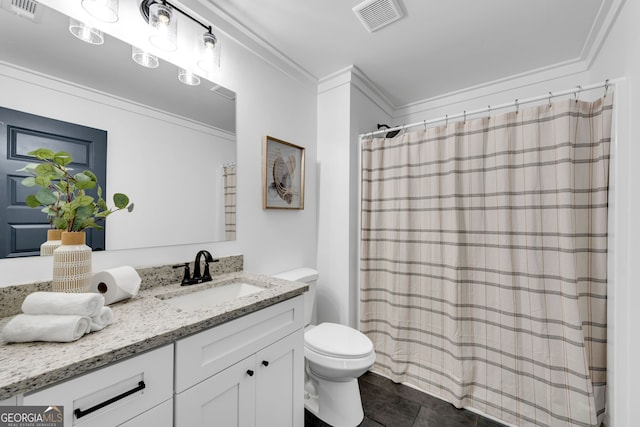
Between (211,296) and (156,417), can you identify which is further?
(211,296)

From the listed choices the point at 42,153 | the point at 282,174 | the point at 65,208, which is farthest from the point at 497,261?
the point at 42,153

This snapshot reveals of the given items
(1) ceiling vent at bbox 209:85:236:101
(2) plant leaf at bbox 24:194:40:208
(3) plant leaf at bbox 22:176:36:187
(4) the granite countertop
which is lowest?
(4) the granite countertop

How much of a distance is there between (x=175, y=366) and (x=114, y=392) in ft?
0.51

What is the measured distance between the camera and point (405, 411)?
5.24 ft

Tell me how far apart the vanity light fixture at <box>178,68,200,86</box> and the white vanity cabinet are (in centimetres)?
126

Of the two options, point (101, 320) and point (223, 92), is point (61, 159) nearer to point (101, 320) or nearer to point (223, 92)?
point (101, 320)

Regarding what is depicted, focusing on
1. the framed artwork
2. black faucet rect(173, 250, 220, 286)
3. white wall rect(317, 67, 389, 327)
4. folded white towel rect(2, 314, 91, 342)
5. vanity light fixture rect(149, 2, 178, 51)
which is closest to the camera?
folded white towel rect(2, 314, 91, 342)

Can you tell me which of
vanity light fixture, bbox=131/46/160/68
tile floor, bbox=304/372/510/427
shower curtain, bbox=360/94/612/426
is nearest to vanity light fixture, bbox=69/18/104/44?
vanity light fixture, bbox=131/46/160/68

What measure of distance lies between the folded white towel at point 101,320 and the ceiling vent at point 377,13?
183 cm

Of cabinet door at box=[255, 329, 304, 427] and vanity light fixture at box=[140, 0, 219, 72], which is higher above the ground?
vanity light fixture at box=[140, 0, 219, 72]

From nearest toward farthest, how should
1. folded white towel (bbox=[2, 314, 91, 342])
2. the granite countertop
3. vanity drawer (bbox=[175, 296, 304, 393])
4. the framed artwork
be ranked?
1. the granite countertop
2. folded white towel (bbox=[2, 314, 91, 342])
3. vanity drawer (bbox=[175, 296, 304, 393])
4. the framed artwork

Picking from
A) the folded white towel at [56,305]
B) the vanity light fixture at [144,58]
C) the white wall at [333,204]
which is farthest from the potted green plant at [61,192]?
the white wall at [333,204]

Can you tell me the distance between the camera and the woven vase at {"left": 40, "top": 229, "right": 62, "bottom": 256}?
3.20 ft

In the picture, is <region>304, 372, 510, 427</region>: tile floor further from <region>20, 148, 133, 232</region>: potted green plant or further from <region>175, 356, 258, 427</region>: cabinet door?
<region>20, 148, 133, 232</region>: potted green plant
